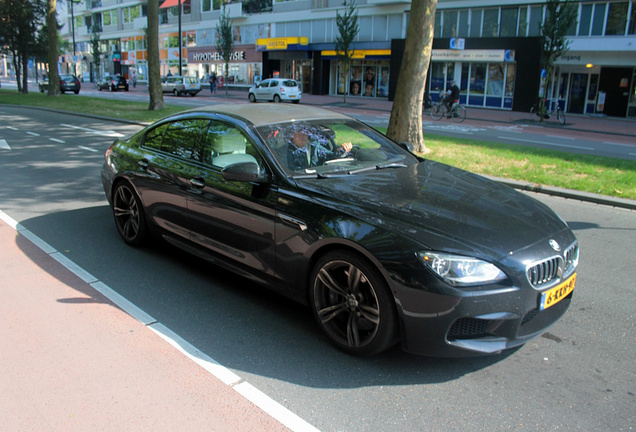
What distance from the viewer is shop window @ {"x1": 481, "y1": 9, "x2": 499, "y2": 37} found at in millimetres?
34406

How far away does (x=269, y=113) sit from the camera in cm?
482

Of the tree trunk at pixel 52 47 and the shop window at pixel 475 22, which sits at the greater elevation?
the shop window at pixel 475 22

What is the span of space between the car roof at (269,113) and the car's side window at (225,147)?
164 millimetres

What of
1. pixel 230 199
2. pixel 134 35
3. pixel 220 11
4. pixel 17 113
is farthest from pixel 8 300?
pixel 134 35

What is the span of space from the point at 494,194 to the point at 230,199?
6.96 feet

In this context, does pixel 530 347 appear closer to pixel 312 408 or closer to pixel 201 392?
pixel 312 408

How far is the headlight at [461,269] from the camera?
3117 mm

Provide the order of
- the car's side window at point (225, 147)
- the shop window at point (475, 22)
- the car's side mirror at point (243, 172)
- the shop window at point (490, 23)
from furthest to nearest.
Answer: the shop window at point (475, 22) → the shop window at point (490, 23) → the car's side window at point (225, 147) → the car's side mirror at point (243, 172)

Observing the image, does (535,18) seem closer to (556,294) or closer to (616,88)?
(616,88)

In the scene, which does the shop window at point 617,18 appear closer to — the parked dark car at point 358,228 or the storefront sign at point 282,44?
the storefront sign at point 282,44

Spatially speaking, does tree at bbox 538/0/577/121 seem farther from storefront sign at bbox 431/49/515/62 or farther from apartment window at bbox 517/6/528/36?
apartment window at bbox 517/6/528/36

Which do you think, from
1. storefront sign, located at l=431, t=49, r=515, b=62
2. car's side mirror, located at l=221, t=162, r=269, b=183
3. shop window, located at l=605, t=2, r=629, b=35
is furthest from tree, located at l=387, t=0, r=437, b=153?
storefront sign, located at l=431, t=49, r=515, b=62

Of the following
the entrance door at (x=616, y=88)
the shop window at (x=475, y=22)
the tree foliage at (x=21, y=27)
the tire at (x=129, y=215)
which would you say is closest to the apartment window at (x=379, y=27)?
the shop window at (x=475, y=22)

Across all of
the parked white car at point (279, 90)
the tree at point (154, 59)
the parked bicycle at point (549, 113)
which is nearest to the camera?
the tree at point (154, 59)
